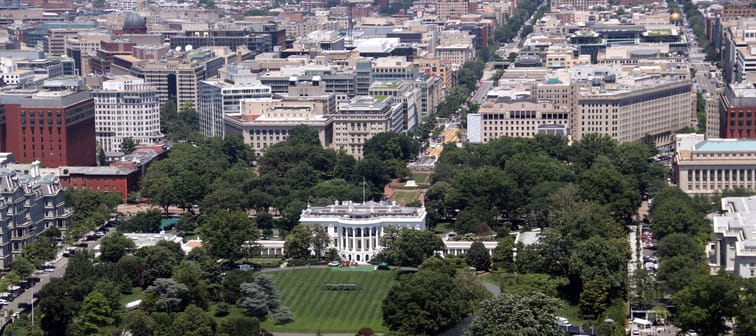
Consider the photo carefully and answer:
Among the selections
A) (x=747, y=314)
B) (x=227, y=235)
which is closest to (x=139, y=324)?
(x=227, y=235)

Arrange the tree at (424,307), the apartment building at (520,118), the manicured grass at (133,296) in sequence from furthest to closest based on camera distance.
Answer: the apartment building at (520,118)
the manicured grass at (133,296)
the tree at (424,307)

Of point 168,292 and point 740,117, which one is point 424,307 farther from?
point 740,117

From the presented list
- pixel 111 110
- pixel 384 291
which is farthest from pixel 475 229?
pixel 111 110

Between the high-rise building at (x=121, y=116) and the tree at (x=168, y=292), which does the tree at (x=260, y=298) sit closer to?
the tree at (x=168, y=292)

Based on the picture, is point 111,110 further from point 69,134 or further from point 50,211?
point 50,211

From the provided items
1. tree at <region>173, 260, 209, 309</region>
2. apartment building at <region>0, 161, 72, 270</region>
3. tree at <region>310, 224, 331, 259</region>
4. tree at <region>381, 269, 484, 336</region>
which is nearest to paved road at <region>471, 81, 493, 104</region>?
tree at <region>310, 224, 331, 259</region>

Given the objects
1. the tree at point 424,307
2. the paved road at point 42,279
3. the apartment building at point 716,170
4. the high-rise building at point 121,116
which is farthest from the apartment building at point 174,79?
the tree at point 424,307
